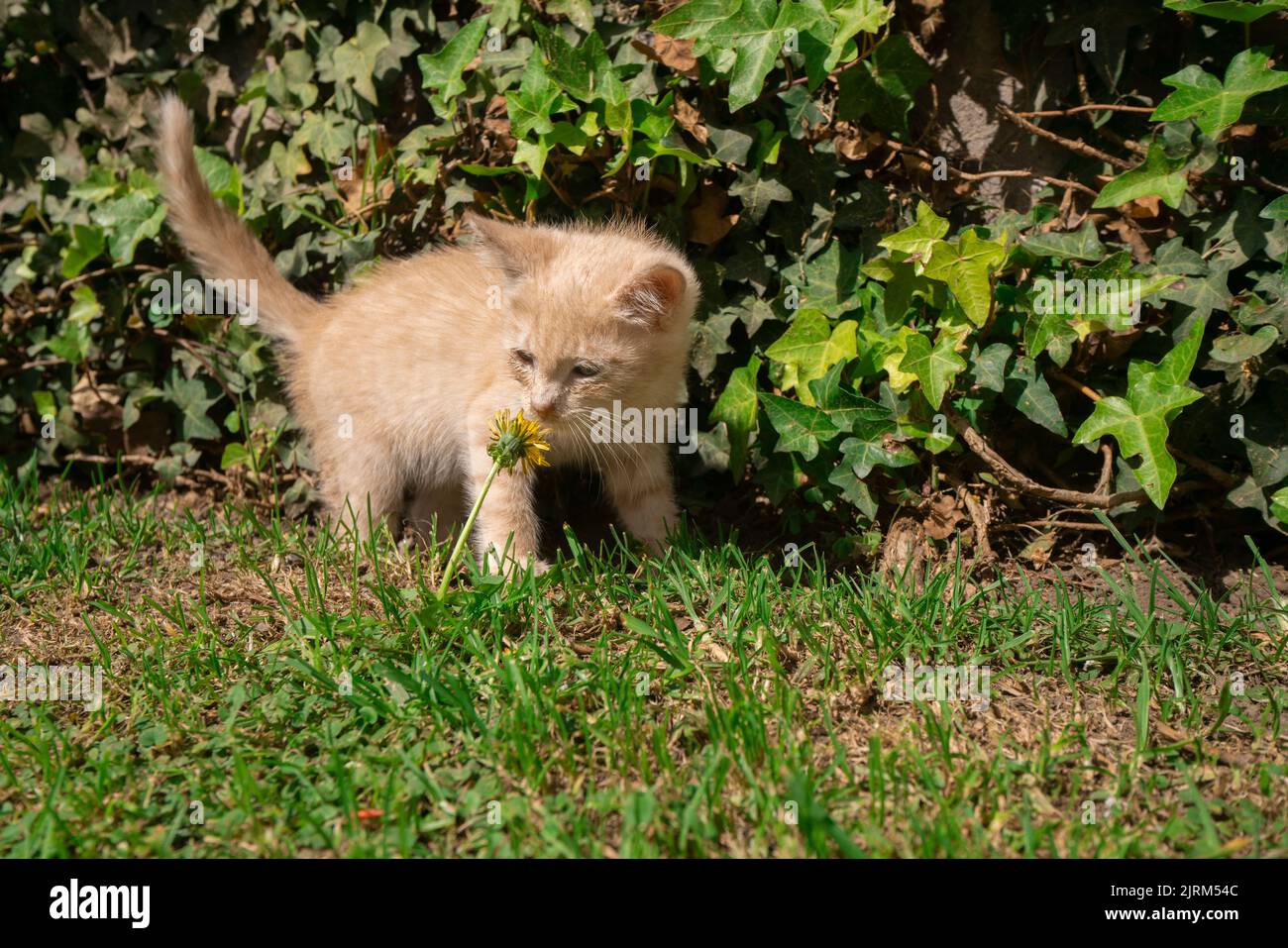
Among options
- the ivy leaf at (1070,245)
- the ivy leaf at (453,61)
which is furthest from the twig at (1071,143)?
the ivy leaf at (453,61)

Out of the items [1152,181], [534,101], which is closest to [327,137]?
[534,101]

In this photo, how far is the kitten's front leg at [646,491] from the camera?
2944mm

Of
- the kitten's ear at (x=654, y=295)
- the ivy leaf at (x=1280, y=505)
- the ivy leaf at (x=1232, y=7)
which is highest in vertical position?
the ivy leaf at (x=1232, y=7)

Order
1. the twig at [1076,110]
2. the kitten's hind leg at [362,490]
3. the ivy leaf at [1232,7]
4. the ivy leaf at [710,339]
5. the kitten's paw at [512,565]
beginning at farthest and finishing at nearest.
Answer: the kitten's hind leg at [362,490] < the ivy leaf at [710,339] < the twig at [1076,110] < the kitten's paw at [512,565] < the ivy leaf at [1232,7]

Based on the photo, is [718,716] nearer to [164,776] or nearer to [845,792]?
[845,792]

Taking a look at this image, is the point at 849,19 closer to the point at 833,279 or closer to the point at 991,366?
the point at 833,279

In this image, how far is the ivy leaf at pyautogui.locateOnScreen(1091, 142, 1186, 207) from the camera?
8.41 ft

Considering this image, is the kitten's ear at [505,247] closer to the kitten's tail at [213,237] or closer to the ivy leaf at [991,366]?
the kitten's tail at [213,237]

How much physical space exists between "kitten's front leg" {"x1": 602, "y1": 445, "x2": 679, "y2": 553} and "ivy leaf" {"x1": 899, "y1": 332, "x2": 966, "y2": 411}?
73 cm

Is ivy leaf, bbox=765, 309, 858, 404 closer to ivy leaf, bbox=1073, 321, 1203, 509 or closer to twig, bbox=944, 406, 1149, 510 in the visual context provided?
twig, bbox=944, 406, 1149, 510

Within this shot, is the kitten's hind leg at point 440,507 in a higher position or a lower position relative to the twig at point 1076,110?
lower

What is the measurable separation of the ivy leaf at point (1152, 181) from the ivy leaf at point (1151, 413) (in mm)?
335

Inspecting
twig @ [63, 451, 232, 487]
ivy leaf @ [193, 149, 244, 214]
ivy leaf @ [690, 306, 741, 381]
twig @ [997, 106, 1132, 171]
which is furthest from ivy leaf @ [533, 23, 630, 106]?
twig @ [63, 451, 232, 487]

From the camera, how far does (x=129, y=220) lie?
3480mm
